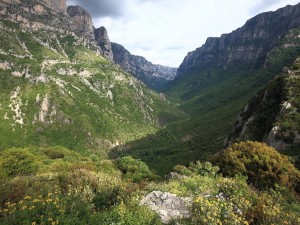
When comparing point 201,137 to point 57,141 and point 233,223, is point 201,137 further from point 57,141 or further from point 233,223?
point 233,223

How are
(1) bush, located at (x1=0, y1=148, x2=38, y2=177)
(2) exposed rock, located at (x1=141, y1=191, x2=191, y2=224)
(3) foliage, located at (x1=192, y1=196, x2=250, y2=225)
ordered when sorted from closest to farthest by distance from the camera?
(3) foliage, located at (x1=192, y1=196, x2=250, y2=225), (2) exposed rock, located at (x1=141, y1=191, x2=191, y2=224), (1) bush, located at (x1=0, y1=148, x2=38, y2=177)

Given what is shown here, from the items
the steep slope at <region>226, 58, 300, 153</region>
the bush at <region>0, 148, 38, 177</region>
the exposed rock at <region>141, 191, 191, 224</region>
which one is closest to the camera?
the exposed rock at <region>141, 191, 191, 224</region>

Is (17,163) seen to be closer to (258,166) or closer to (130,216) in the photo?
(258,166)

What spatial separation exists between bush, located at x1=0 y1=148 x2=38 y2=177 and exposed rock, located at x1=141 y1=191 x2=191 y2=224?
58522 millimetres

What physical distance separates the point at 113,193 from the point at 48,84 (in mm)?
195113

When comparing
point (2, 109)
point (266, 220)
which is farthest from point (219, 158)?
point (2, 109)

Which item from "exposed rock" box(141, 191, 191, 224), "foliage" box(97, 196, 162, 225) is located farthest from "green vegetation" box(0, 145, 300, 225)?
"exposed rock" box(141, 191, 191, 224)

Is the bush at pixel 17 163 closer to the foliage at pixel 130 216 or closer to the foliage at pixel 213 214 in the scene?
the foliage at pixel 130 216

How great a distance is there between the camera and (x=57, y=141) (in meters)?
165

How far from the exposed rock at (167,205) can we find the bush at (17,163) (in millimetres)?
58522

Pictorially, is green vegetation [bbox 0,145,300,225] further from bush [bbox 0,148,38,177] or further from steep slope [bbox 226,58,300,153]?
bush [bbox 0,148,38,177]

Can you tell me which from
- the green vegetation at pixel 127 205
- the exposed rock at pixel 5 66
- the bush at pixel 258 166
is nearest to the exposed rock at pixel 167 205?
the green vegetation at pixel 127 205

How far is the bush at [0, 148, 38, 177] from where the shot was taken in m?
67.6

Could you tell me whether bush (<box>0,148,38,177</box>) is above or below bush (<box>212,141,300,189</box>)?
below
